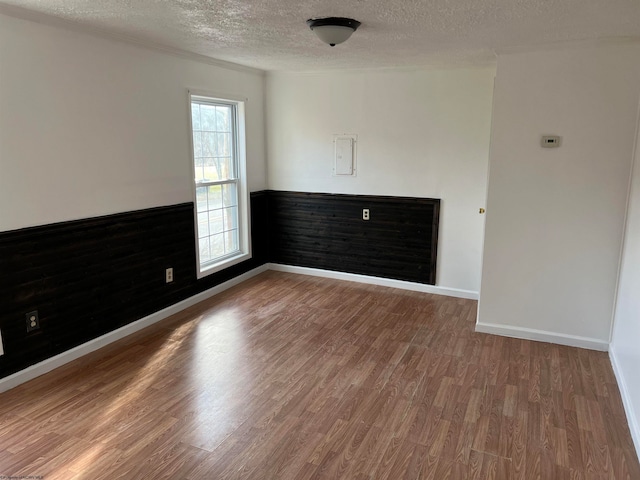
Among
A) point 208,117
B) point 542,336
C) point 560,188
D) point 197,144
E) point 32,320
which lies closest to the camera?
point 32,320

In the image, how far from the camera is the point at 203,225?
15.4ft

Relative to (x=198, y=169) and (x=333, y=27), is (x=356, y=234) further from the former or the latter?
(x=333, y=27)

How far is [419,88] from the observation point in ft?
15.1

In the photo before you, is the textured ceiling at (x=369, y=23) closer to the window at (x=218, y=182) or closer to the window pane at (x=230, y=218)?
the window at (x=218, y=182)

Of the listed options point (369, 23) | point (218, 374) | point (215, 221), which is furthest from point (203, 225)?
point (369, 23)

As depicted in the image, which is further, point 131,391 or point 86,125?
point 86,125

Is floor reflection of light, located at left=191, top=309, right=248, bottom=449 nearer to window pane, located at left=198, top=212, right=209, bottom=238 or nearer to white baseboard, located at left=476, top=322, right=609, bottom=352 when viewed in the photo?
window pane, located at left=198, top=212, right=209, bottom=238

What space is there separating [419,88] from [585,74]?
1632mm

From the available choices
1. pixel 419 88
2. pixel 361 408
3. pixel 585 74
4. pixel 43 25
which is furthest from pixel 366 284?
pixel 43 25

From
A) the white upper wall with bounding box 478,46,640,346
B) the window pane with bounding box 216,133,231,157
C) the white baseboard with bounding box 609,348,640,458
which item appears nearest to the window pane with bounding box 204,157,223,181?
the window pane with bounding box 216,133,231,157

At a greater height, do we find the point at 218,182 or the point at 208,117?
the point at 208,117

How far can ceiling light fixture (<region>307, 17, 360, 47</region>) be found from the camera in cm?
274

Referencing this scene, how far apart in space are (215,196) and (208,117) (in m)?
0.79

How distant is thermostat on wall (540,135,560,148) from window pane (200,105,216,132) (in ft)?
9.86
